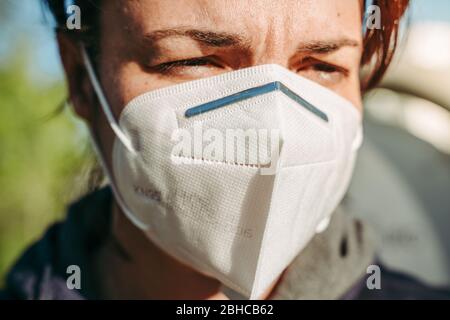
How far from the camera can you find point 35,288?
1658 mm

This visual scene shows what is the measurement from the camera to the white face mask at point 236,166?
127 centimetres

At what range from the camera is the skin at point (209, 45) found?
133 cm

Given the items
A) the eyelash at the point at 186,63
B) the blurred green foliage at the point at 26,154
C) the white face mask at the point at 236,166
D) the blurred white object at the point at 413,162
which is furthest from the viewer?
the blurred green foliage at the point at 26,154

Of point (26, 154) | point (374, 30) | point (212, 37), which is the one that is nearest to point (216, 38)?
point (212, 37)

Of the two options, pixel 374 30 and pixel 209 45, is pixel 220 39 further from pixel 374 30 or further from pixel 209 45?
pixel 374 30

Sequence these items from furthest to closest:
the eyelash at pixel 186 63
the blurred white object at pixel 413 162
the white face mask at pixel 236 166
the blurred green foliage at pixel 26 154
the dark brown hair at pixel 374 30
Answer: the blurred green foliage at pixel 26 154 → the blurred white object at pixel 413 162 → the dark brown hair at pixel 374 30 → the eyelash at pixel 186 63 → the white face mask at pixel 236 166

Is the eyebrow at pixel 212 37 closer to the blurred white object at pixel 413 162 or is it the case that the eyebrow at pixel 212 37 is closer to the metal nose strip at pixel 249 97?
the metal nose strip at pixel 249 97

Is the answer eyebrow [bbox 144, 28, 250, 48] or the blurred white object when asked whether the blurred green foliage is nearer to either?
the blurred white object

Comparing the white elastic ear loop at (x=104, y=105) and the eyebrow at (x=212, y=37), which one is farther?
the white elastic ear loop at (x=104, y=105)

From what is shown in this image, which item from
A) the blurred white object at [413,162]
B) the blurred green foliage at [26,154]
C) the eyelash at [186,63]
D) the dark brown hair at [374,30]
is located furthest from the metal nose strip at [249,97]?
the blurred green foliage at [26,154]

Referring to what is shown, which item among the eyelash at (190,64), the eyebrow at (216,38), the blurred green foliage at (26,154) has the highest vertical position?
the eyebrow at (216,38)

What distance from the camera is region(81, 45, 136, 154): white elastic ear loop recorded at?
4.73 ft

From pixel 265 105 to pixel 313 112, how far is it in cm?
14

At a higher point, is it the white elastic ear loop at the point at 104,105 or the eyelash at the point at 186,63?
the eyelash at the point at 186,63
